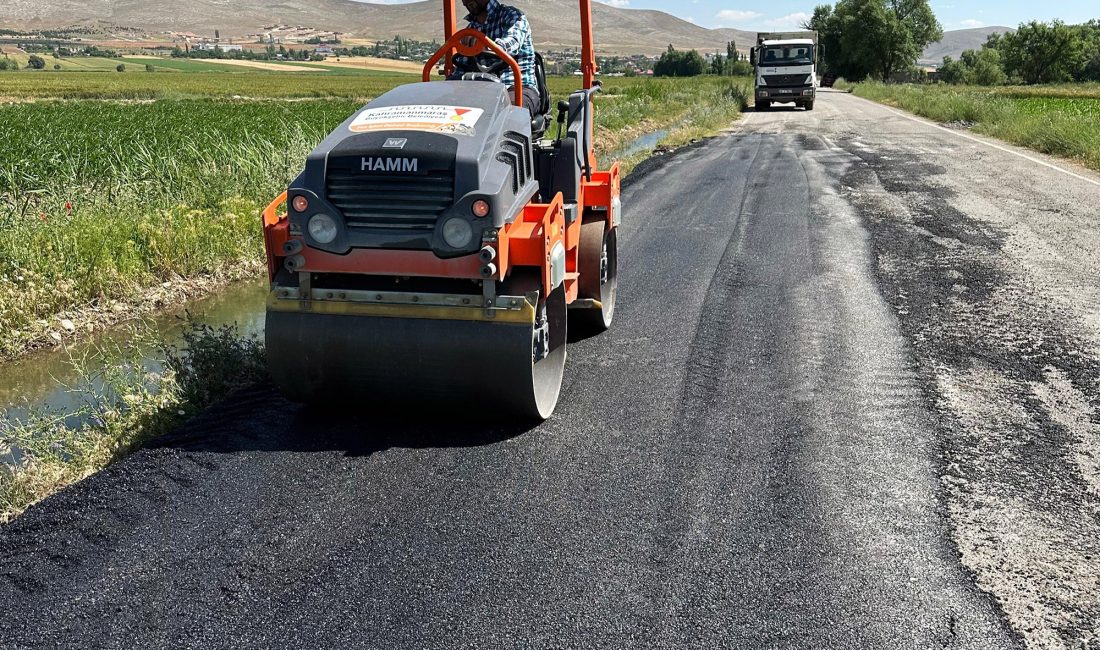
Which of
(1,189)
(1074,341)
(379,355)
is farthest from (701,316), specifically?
(1,189)

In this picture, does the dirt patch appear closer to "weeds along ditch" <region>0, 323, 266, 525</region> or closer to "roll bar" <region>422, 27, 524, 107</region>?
"roll bar" <region>422, 27, 524, 107</region>

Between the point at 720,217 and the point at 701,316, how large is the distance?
4396mm

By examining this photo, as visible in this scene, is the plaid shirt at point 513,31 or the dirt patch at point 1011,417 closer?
the dirt patch at point 1011,417

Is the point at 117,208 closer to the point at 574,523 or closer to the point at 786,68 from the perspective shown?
the point at 574,523

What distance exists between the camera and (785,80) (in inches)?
1232

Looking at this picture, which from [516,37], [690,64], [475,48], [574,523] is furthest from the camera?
[690,64]

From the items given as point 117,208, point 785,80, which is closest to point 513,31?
point 117,208

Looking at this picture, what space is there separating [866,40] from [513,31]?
73153mm

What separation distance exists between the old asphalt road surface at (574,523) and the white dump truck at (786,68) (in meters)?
27.0

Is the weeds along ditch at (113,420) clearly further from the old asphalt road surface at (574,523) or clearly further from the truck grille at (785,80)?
the truck grille at (785,80)

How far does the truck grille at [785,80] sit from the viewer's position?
31125 mm

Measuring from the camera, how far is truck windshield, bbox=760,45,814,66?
103 ft

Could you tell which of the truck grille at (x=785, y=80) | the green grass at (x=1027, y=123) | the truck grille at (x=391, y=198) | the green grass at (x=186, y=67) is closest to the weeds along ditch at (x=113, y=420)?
the truck grille at (x=391, y=198)

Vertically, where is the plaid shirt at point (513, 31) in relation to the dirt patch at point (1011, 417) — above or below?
above
